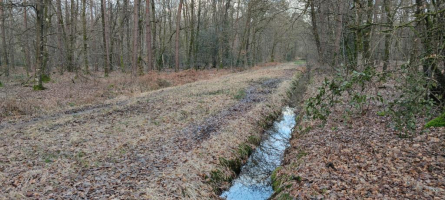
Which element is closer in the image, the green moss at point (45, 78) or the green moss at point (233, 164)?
the green moss at point (233, 164)

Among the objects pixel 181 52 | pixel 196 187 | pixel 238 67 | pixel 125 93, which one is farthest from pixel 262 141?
pixel 181 52

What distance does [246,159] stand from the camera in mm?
7465

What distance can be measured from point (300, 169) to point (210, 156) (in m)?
2.18

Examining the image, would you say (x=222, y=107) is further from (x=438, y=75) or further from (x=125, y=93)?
(x=438, y=75)

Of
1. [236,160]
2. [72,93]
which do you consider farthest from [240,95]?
[72,93]

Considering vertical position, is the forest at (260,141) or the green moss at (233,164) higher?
the forest at (260,141)

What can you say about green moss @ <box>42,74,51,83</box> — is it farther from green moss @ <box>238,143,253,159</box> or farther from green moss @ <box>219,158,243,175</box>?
green moss @ <box>219,158,243,175</box>

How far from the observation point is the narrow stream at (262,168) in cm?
590

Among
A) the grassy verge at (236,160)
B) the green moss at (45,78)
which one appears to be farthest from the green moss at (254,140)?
the green moss at (45,78)

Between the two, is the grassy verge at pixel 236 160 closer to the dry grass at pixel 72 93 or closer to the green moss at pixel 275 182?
the green moss at pixel 275 182

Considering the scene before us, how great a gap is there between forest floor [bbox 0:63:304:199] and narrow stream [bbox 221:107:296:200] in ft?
1.95

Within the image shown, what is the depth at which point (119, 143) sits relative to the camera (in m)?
6.99

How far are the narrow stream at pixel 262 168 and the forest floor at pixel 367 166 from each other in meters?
0.45

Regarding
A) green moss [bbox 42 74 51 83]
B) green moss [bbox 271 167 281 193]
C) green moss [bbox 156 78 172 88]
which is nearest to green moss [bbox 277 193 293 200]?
green moss [bbox 271 167 281 193]
